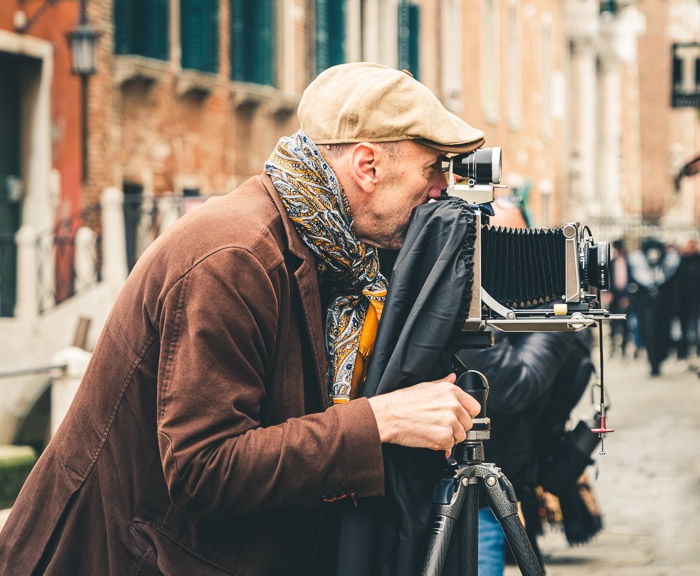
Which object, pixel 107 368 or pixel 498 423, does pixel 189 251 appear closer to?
pixel 107 368

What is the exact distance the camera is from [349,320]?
264 centimetres

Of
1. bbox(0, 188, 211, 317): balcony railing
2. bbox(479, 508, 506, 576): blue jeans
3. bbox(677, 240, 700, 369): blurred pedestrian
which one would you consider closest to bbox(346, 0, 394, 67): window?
bbox(677, 240, 700, 369): blurred pedestrian

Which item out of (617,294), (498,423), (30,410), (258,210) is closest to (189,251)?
(258,210)

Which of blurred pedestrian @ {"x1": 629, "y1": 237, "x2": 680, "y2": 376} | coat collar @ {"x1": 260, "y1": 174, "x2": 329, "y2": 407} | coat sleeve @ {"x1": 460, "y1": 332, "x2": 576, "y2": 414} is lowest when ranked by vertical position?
blurred pedestrian @ {"x1": 629, "y1": 237, "x2": 680, "y2": 376}

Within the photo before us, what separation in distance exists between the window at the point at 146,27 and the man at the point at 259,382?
13562mm

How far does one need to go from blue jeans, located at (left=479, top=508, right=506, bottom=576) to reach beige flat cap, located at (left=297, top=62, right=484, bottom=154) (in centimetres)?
166

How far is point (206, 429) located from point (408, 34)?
75.3ft

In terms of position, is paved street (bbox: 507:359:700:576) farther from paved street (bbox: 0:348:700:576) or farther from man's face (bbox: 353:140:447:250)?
man's face (bbox: 353:140:447:250)

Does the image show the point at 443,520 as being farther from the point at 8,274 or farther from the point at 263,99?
the point at 263,99

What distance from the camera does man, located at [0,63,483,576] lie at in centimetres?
237

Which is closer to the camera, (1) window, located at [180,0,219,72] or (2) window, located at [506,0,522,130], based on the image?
(1) window, located at [180,0,219,72]

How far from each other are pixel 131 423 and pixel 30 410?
9523 millimetres

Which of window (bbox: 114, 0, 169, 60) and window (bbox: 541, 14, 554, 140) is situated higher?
A: window (bbox: 541, 14, 554, 140)

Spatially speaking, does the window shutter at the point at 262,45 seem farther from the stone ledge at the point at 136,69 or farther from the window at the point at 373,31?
the stone ledge at the point at 136,69
